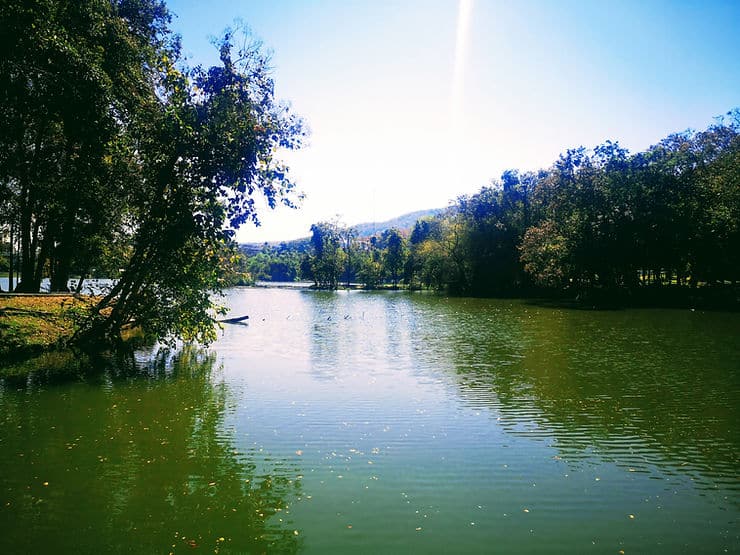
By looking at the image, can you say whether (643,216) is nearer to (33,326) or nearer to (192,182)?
(192,182)

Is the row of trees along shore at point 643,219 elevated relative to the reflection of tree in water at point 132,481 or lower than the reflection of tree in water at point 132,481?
elevated

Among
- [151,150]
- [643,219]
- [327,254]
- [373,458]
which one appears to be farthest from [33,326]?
[327,254]

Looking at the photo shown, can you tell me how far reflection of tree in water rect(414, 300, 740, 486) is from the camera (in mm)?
10172

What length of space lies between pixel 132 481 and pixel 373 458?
4141 millimetres

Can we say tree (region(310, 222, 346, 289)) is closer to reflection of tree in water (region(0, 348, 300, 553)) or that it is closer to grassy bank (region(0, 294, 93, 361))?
grassy bank (region(0, 294, 93, 361))

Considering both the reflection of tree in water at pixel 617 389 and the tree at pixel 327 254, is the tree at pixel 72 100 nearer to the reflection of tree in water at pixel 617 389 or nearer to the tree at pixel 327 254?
the reflection of tree in water at pixel 617 389

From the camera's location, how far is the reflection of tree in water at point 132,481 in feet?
21.0

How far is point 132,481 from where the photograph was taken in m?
8.11

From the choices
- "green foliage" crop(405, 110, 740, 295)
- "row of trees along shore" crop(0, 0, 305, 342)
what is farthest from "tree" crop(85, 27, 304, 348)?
"green foliage" crop(405, 110, 740, 295)

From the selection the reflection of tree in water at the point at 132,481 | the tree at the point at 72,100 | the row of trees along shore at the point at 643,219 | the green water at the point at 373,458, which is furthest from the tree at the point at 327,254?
the reflection of tree in water at the point at 132,481

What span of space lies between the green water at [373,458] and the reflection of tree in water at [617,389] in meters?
0.09

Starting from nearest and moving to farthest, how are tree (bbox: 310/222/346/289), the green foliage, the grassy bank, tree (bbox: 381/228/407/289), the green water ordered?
1. the green water
2. the grassy bank
3. the green foliage
4. tree (bbox: 310/222/346/289)
5. tree (bbox: 381/228/407/289)

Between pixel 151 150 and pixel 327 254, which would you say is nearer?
pixel 151 150

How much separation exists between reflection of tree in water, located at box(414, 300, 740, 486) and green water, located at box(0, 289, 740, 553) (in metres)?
0.09
